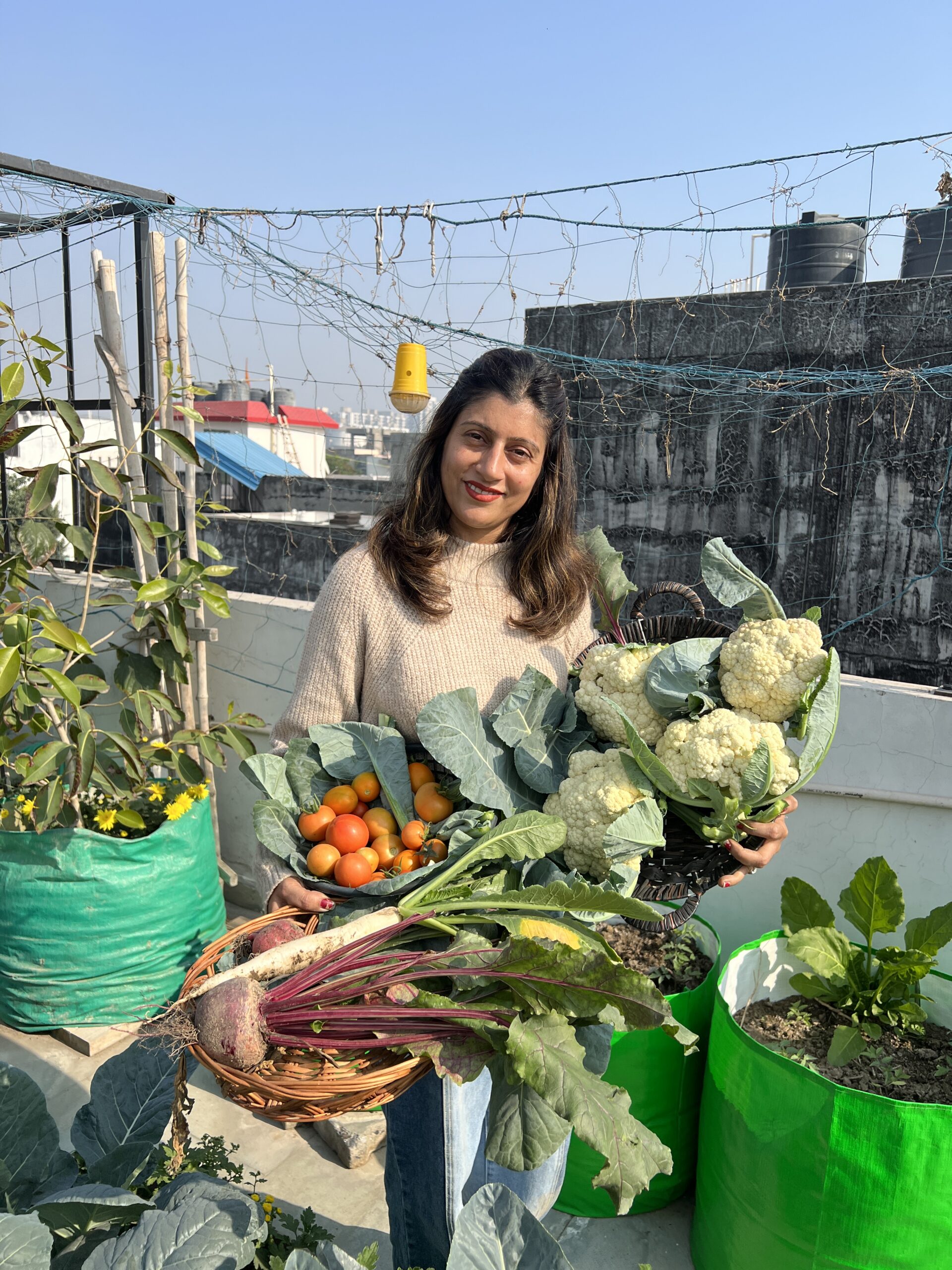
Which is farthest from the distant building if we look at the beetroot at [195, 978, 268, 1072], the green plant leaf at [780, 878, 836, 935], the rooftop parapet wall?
the beetroot at [195, 978, 268, 1072]

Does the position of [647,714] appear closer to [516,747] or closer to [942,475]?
[516,747]

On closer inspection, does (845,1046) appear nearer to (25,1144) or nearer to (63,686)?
(25,1144)

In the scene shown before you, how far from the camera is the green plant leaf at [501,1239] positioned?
1163mm

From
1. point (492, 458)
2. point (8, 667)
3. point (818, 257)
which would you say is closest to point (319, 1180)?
point (8, 667)

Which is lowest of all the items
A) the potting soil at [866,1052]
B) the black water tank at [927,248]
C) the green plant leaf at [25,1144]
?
the potting soil at [866,1052]

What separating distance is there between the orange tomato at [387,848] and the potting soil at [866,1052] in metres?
0.94

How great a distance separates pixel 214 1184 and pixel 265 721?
219 centimetres

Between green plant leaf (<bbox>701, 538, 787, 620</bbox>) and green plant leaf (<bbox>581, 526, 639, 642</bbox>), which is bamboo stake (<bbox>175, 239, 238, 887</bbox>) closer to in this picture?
green plant leaf (<bbox>581, 526, 639, 642</bbox>)

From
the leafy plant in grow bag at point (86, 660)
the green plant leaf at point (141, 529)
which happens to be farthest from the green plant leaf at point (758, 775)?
the green plant leaf at point (141, 529)

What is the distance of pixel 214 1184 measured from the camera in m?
1.29

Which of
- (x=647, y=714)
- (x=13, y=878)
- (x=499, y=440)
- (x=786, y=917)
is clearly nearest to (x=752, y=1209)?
(x=786, y=917)

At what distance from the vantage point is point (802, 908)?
83.6 inches

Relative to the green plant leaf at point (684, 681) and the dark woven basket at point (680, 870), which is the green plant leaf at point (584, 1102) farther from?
the green plant leaf at point (684, 681)

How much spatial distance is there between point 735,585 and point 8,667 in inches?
67.9
